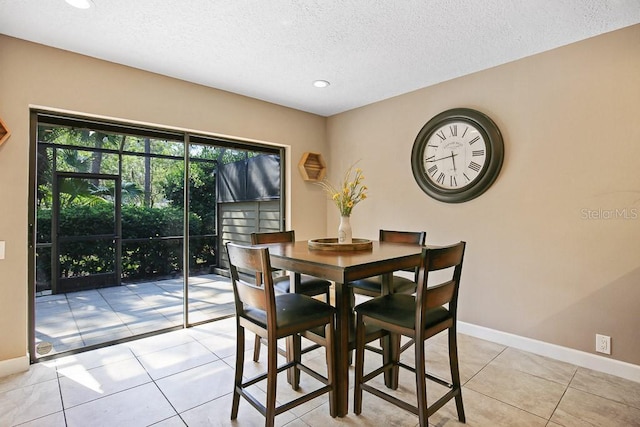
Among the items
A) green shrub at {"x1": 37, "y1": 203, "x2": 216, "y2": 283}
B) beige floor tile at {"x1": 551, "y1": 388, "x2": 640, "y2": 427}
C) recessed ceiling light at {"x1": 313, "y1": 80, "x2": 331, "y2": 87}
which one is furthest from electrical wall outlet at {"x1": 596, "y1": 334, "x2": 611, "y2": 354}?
green shrub at {"x1": 37, "y1": 203, "x2": 216, "y2": 283}

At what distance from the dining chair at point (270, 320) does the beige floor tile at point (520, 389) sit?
1.13 meters

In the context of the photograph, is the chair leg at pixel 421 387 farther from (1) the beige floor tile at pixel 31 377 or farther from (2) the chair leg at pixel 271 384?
(1) the beige floor tile at pixel 31 377

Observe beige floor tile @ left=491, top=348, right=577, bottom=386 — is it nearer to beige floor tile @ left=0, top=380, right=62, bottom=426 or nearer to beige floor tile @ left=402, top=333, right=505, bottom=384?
beige floor tile @ left=402, top=333, right=505, bottom=384

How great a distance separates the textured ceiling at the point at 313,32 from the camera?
2.18 m

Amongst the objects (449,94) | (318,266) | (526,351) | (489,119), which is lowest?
(526,351)

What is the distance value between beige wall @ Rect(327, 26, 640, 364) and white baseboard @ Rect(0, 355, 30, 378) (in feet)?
12.0

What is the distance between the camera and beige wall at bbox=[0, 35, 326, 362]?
98.0 inches

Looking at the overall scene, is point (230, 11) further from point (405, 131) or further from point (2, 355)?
point (2, 355)

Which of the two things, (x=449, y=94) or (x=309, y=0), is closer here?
(x=309, y=0)

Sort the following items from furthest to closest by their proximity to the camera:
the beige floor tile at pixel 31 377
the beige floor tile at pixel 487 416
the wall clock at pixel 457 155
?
the wall clock at pixel 457 155
the beige floor tile at pixel 31 377
the beige floor tile at pixel 487 416

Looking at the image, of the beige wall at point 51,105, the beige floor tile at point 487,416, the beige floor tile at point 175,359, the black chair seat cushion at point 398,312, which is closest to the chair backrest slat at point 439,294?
the black chair seat cushion at point 398,312

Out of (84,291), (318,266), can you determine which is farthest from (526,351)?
(84,291)

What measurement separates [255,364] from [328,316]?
112cm

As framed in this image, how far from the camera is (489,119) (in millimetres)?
3070
